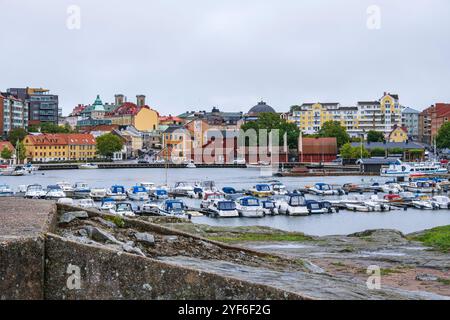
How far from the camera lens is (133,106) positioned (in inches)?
6599

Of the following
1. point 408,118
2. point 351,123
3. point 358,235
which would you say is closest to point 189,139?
point 351,123

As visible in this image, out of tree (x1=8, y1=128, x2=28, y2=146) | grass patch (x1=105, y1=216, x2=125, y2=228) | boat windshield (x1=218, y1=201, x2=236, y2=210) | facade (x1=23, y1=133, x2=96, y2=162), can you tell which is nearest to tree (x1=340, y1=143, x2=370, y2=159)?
facade (x1=23, y1=133, x2=96, y2=162)

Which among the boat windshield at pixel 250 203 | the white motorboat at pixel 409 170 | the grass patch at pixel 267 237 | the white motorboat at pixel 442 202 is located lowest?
the white motorboat at pixel 442 202

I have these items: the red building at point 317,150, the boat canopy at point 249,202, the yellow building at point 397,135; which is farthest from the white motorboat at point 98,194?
the yellow building at point 397,135

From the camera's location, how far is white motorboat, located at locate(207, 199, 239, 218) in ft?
134

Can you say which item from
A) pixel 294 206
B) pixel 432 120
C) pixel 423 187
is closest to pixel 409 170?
pixel 423 187

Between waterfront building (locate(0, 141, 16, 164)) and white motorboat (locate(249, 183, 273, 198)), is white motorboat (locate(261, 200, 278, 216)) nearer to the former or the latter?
white motorboat (locate(249, 183, 273, 198))

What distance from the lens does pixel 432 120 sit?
14500 centimetres

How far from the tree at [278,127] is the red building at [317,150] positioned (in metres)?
5.72

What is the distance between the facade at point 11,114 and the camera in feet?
412

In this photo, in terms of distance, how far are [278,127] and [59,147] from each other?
110 ft

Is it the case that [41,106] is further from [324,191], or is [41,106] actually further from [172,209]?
[172,209]

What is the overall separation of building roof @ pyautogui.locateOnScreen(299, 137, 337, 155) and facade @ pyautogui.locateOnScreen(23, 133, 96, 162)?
33.2 meters

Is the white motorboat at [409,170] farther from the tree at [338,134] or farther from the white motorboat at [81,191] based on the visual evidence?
the white motorboat at [81,191]
